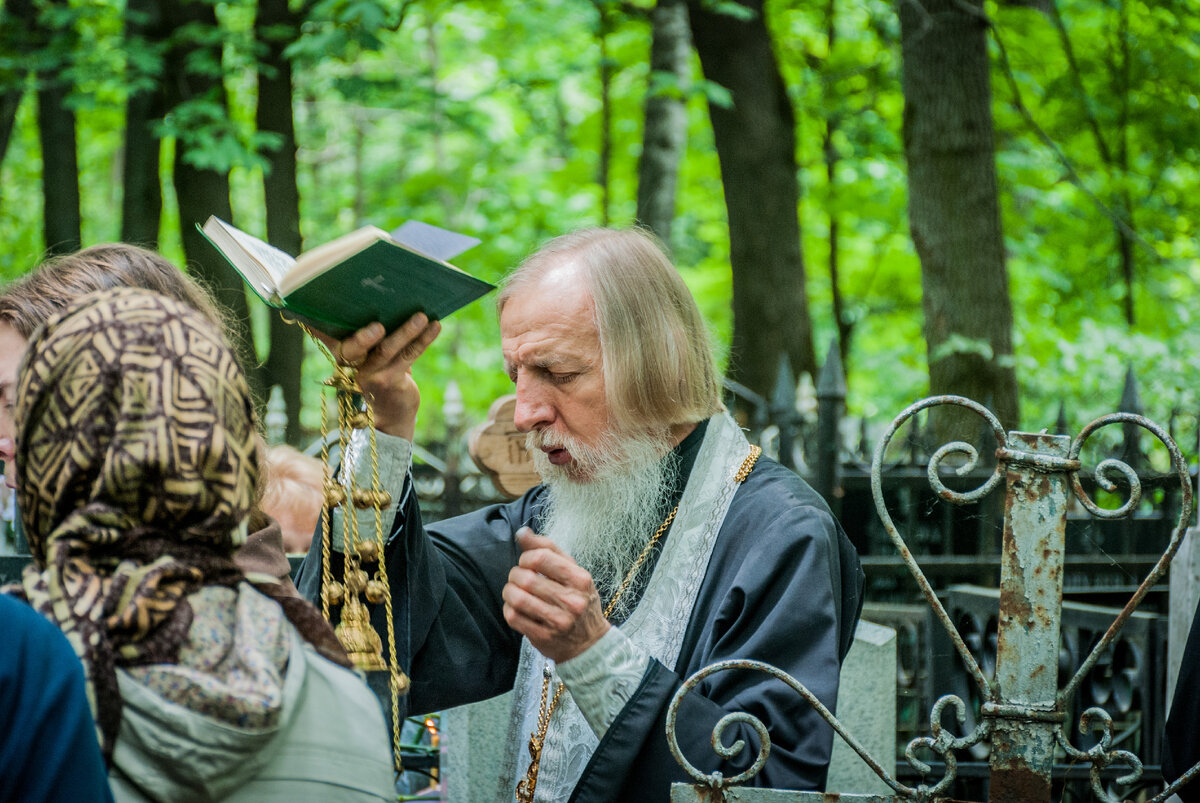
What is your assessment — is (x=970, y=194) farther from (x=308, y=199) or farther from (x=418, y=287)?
(x=308, y=199)

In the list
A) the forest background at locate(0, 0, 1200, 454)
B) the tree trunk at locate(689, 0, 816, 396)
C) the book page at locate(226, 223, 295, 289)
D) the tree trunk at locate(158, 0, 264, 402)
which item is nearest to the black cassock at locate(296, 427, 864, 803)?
the book page at locate(226, 223, 295, 289)

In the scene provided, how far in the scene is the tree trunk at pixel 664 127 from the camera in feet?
29.6

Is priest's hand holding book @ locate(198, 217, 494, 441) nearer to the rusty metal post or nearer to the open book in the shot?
the open book

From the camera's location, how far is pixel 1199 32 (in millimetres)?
8742

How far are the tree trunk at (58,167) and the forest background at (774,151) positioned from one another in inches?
0.9

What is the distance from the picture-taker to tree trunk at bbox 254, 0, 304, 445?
862 centimetres

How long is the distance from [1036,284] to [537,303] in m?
10.1

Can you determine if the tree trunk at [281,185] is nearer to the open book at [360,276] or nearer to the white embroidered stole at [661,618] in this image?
the white embroidered stole at [661,618]

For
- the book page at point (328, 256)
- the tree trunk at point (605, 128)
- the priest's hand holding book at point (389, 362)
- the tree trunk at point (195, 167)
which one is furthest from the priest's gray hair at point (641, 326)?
the tree trunk at point (605, 128)

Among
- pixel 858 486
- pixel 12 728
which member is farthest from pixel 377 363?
pixel 858 486

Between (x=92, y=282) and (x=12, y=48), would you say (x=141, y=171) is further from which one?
(x=92, y=282)

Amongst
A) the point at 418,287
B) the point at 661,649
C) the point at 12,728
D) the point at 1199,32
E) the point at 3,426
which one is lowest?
the point at 661,649

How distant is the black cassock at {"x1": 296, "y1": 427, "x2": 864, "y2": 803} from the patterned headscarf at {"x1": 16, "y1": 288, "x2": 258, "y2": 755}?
105 centimetres

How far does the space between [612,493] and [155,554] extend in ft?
5.10
